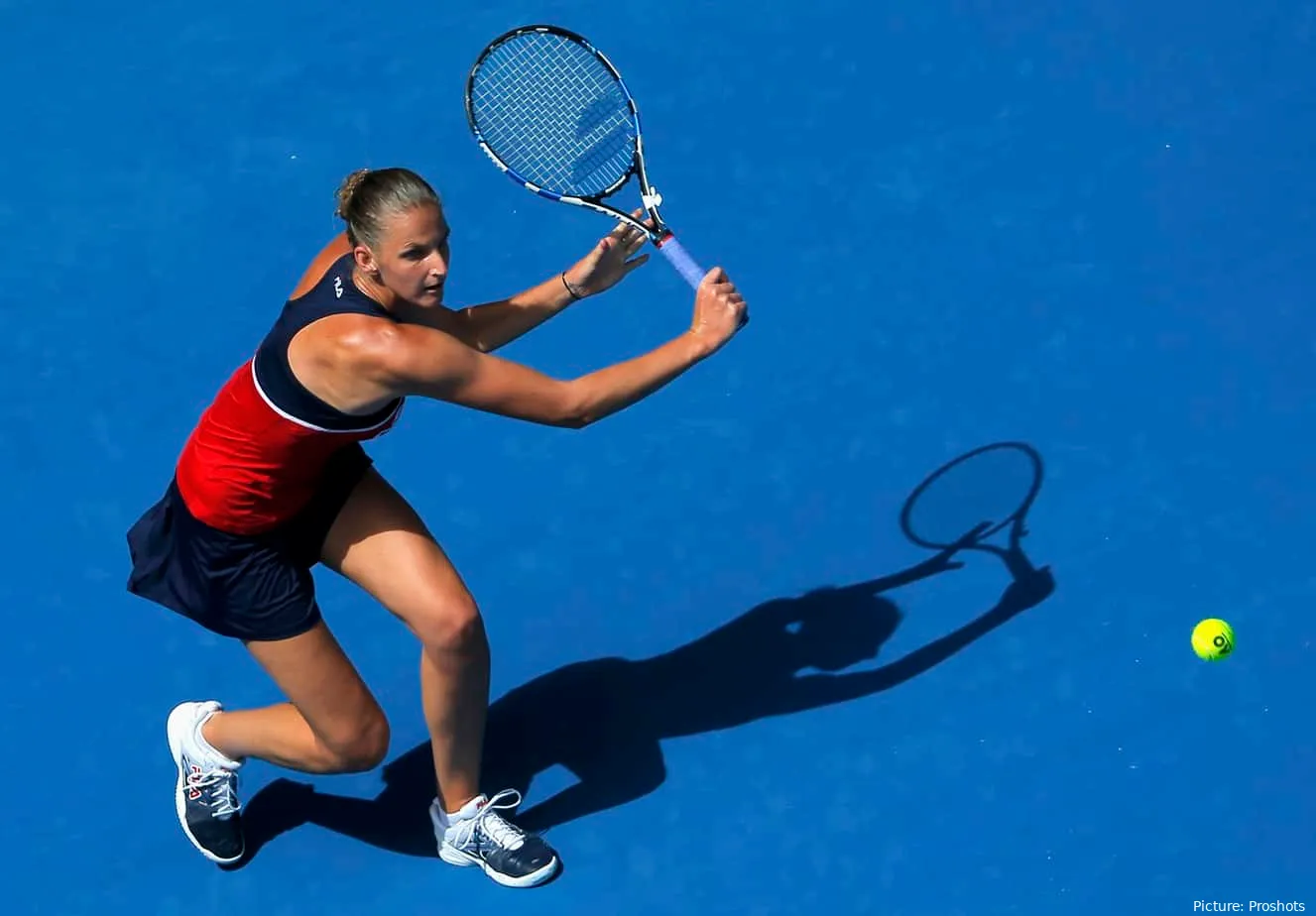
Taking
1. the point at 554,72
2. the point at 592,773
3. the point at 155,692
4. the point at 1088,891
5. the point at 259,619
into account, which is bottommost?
the point at 1088,891

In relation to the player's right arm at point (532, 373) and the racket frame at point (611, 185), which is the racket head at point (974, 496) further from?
the player's right arm at point (532, 373)

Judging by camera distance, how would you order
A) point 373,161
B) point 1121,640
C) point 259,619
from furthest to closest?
point 373,161 → point 1121,640 → point 259,619

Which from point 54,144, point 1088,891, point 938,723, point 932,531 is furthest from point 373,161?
point 1088,891

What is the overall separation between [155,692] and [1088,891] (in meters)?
2.58

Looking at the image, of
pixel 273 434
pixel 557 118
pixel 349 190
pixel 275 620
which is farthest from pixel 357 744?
pixel 557 118

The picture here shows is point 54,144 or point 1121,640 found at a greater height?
point 54,144

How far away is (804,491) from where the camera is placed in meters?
5.20

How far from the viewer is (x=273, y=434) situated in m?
3.92

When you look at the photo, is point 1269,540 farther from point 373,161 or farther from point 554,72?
point 373,161

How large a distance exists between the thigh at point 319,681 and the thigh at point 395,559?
0.58 ft

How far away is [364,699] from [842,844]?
1.28 meters

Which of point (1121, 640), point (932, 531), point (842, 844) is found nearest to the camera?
point (842, 844)

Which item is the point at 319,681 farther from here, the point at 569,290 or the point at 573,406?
the point at 569,290

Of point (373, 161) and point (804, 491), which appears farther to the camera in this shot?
point (373, 161)
